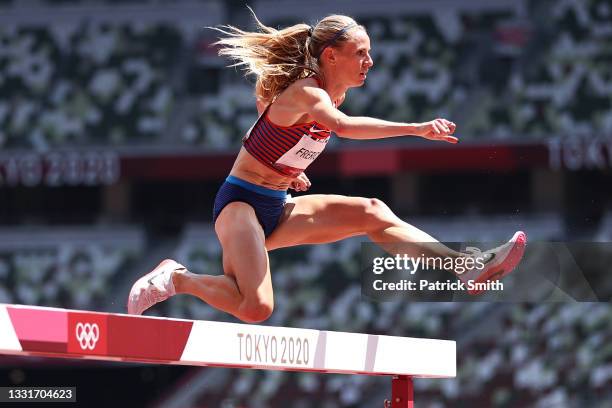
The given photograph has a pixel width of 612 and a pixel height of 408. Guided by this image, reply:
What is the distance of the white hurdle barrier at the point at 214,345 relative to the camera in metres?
3.46

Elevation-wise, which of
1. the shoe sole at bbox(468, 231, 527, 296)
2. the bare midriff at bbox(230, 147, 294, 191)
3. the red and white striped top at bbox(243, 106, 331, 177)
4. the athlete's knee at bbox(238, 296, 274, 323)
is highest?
the red and white striped top at bbox(243, 106, 331, 177)

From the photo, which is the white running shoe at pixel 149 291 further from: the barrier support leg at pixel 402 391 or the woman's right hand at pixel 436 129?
the woman's right hand at pixel 436 129

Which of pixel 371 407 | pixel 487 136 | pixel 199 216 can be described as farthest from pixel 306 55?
pixel 199 216

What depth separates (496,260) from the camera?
5.64 m

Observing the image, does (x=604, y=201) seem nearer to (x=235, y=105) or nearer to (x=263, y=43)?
(x=235, y=105)

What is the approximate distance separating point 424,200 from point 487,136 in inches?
59.5

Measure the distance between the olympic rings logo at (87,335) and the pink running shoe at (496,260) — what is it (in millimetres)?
2385

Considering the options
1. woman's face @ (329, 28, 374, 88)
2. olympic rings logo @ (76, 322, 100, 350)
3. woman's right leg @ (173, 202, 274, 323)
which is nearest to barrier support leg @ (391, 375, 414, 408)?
woman's right leg @ (173, 202, 274, 323)

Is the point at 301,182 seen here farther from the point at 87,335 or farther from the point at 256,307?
the point at 87,335

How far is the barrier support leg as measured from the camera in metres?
5.47

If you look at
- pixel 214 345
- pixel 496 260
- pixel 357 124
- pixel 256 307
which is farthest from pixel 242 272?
pixel 496 260

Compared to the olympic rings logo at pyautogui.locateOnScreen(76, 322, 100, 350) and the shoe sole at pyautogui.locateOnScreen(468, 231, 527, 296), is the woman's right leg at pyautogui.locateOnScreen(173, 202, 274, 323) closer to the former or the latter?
the shoe sole at pyautogui.locateOnScreen(468, 231, 527, 296)

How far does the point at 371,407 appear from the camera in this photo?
13531 millimetres

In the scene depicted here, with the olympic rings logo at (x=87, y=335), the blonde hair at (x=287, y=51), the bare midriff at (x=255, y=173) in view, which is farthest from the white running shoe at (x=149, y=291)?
the olympic rings logo at (x=87, y=335)
